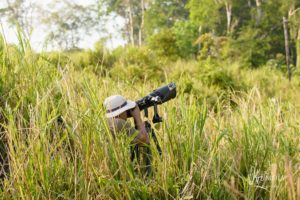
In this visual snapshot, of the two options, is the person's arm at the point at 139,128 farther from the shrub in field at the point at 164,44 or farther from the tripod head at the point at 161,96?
the shrub in field at the point at 164,44

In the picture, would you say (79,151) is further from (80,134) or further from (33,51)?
(33,51)

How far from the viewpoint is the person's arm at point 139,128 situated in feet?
6.63

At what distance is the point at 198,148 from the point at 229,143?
20cm

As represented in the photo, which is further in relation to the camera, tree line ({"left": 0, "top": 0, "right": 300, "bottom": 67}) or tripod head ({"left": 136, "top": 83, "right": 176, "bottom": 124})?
tree line ({"left": 0, "top": 0, "right": 300, "bottom": 67})

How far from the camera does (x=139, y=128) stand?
2162 millimetres

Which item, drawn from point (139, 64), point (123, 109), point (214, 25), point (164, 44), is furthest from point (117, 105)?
point (214, 25)

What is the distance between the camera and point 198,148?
6.03 feet

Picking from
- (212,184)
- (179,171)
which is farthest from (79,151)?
(212,184)

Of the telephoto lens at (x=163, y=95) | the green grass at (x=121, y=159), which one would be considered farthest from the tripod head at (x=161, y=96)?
the green grass at (x=121, y=159)

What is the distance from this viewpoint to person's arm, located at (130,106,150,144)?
202cm

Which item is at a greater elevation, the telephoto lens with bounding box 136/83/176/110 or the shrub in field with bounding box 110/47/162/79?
the telephoto lens with bounding box 136/83/176/110

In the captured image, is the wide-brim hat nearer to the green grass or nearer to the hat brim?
the hat brim

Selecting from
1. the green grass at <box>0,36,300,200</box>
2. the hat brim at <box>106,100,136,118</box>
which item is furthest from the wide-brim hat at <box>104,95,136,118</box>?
the green grass at <box>0,36,300,200</box>

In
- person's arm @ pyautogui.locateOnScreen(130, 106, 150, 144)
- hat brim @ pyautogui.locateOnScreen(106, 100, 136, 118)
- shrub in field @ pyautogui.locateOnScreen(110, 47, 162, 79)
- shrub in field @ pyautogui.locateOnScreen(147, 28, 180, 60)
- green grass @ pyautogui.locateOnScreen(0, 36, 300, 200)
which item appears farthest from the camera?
shrub in field @ pyautogui.locateOnScreen(147, 28, 180, 60)
